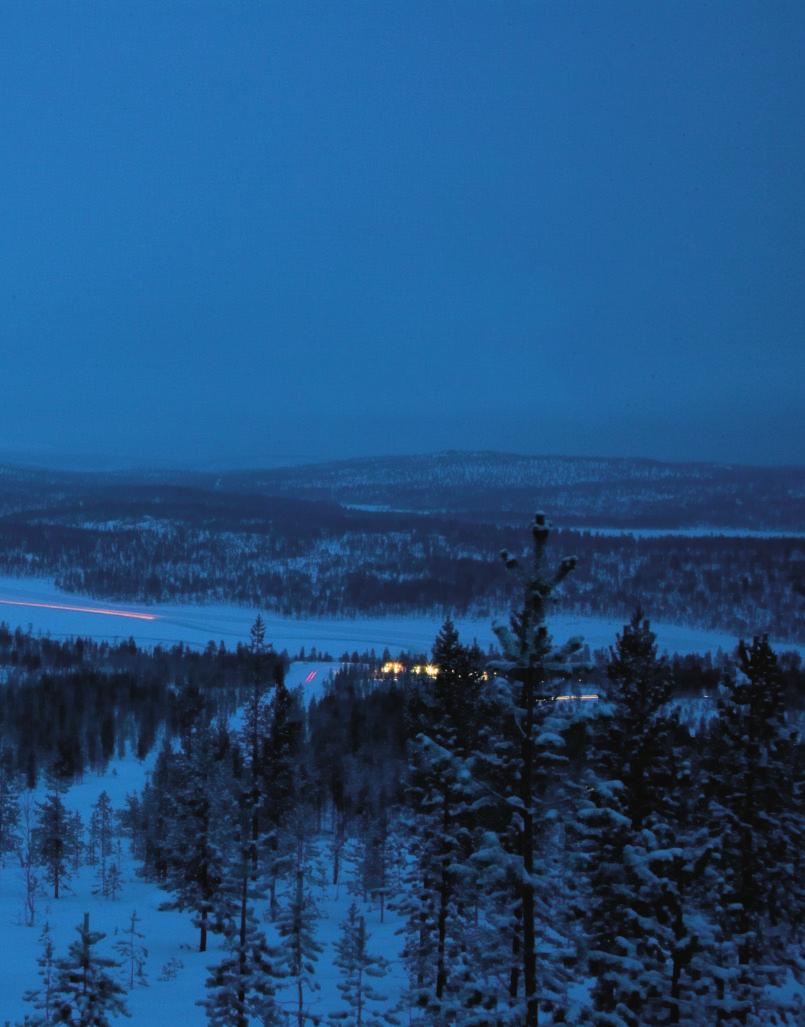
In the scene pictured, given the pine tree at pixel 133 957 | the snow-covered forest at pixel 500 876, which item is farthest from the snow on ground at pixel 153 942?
the pine tree at pixel 133 957

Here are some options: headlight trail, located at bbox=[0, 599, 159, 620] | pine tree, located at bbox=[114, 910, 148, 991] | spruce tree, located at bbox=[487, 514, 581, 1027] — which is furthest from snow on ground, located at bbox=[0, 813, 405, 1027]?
headlight trail, located at bbox=[0, 599, 159, 620]

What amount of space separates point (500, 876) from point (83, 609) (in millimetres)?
184775

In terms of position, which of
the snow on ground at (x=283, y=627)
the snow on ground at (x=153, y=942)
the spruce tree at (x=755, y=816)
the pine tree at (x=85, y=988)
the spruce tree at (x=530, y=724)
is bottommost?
the snow on ground at (x=283, y=627)

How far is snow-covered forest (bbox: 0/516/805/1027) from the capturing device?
13062 mm

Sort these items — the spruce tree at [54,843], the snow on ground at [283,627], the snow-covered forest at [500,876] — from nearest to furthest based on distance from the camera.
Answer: the snow-covered forest at [500,876] < the spruce tree at [54,843] < the snow on ground at [283,627]

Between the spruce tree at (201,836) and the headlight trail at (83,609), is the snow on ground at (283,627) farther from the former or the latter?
the spruce tree at (201,836)

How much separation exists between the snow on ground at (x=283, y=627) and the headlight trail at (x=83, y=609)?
22 centimetres

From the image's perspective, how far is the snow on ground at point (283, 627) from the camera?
148m

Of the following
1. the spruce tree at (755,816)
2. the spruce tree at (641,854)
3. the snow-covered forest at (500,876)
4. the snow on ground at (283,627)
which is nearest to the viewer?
the snow-covered forest at (500,876)

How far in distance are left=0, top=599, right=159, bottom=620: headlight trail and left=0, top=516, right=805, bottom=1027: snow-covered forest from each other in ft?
420

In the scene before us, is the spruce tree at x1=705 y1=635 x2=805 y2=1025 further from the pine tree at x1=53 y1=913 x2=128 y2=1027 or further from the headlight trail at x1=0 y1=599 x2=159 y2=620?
the headlight trail at x1=0 y1=599 x2=159 y2=620

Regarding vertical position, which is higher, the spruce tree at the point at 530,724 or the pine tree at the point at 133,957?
the spruce tree at the point at 530,724

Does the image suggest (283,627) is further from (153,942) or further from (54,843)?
(153,942)

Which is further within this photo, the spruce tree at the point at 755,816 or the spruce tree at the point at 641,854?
the spruce tree at the point at 755,816
